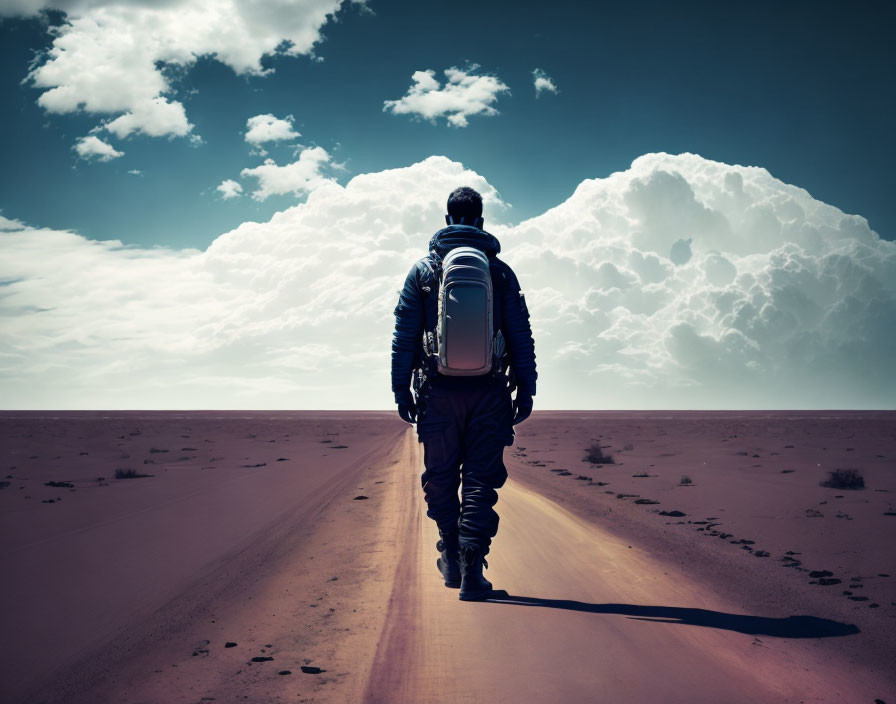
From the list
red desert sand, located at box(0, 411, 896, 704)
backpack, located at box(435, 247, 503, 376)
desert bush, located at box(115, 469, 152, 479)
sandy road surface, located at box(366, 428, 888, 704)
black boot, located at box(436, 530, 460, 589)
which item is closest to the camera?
sandy road surface, located at box(366, 428, 888, 704)

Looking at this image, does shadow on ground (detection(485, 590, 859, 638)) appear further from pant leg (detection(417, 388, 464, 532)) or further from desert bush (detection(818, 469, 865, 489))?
desert bush (detection(818, 469, 865, 489))

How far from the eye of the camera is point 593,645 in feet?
12.2

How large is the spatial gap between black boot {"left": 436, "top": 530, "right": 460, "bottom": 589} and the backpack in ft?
4.31

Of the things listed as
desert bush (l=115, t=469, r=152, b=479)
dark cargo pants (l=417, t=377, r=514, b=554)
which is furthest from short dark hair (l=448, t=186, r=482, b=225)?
desert bush (l=115, t=469, r=152, b=479)

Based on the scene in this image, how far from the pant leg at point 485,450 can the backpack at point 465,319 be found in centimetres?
32

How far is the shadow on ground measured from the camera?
14.0ft

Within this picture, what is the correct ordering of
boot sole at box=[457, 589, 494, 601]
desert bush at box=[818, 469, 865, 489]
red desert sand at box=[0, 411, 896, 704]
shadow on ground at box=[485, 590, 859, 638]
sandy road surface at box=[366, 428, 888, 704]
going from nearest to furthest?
sandy road surface at box=[366, 428, 888, 704]
red desert sand at box=[0, 411, 896, 704]
shadow on ground at box=[485, 590, 859, 638]
boot sole at box=[457, 589, 494, 601]
desert bush at box=[818, 469, 865, 489]

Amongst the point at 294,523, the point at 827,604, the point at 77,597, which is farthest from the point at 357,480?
the point at 827,604

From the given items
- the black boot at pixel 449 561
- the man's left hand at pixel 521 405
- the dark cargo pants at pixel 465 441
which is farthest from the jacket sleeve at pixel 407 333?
the black boot at pixel 449 561

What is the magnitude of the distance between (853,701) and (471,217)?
12.9 feet

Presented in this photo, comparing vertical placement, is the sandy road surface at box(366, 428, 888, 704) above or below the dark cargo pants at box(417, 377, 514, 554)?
below

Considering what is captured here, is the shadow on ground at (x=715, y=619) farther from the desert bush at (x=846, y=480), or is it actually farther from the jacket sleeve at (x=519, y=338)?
the desert bush at (x=846, y=480)

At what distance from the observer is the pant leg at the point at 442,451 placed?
5113mm

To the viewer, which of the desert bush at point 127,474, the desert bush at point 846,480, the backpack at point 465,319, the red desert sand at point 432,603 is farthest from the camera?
the desert bush at point 127,474
